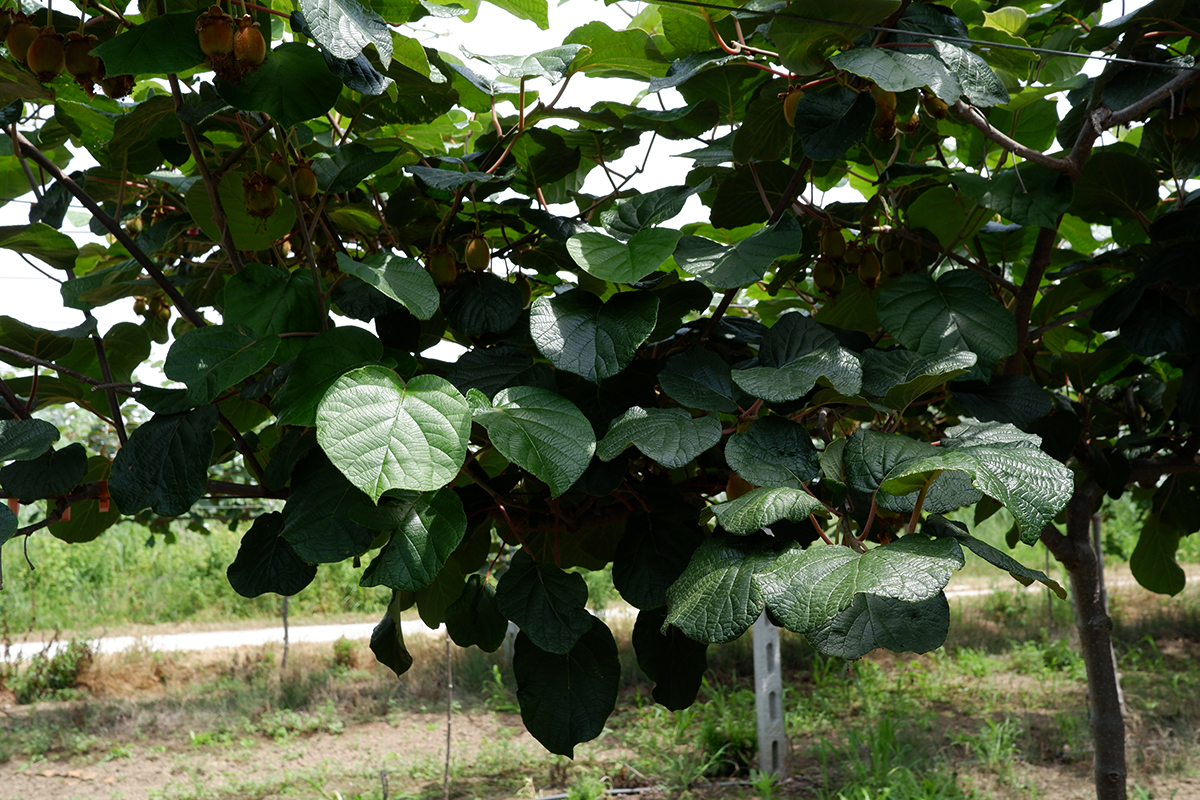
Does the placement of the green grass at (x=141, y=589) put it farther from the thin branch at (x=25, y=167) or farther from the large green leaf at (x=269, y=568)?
the large green leaf at (x=269, y=568)

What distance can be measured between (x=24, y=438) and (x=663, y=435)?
0.58m

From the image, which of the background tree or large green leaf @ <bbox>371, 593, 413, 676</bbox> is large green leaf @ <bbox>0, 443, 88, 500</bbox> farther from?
large green leaf @ <bbox>371, 593, 413, 676</bbox>

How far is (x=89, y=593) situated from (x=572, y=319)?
25.4ft

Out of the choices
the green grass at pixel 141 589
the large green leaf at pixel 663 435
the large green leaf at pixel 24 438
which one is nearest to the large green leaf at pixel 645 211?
the large green leaf at pixel 663 435

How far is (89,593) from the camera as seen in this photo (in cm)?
692

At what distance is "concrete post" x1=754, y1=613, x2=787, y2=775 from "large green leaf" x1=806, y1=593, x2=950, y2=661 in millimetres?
2823

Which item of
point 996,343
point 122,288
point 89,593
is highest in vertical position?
point 122,288

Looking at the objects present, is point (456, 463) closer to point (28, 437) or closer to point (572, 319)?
point (572, 319)

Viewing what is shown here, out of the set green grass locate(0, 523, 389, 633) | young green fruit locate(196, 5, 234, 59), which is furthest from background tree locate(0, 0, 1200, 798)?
green grass locate(0, 523, 389, 633)

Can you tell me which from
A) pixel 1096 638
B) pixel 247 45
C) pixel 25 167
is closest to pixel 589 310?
pixel 247 45

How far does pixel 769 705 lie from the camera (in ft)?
10.8

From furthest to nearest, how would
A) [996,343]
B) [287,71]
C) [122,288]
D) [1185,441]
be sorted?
[1185,441] → [122,288] → [996,343] → [287,71]

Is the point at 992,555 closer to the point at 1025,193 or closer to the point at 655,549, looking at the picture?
the point at 655,549

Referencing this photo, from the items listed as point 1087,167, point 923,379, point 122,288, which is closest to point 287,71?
point 122,288
